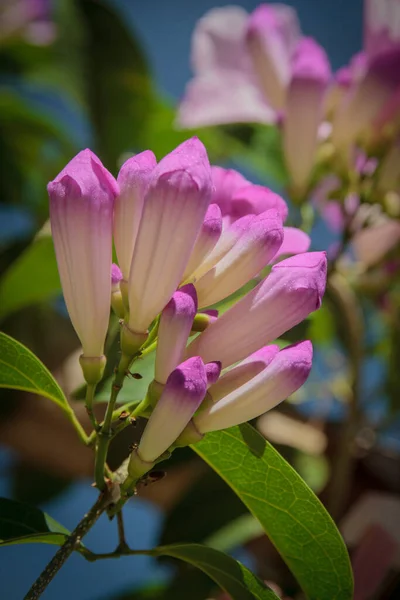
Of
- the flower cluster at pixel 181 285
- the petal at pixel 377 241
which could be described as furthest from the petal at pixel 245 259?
the petal at pixel 377 241

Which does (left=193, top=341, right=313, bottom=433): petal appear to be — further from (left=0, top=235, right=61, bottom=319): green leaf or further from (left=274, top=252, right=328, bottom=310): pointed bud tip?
(left=0, top=235, right=61, bottom=319): green leaf

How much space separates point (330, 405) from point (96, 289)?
0.94 m

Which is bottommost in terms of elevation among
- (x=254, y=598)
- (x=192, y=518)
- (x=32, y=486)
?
(x=32, y=486)

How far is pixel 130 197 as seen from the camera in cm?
32

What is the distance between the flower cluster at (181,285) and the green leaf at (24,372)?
0.03 meters

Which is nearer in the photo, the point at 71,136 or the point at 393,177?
the point at 393,177

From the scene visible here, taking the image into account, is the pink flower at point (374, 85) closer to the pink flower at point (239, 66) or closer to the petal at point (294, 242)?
the pink flower at point (239, 66)

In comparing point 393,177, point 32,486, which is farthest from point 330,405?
point 393,177

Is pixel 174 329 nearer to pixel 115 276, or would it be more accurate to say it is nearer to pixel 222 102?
pixel 115 276

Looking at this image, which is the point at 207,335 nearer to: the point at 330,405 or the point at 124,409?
the point at 124,409

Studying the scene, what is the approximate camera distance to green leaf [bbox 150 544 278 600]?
38 centimetres

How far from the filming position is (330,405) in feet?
3.97

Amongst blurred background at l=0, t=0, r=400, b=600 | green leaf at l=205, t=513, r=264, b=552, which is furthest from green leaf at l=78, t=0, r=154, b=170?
green leaf at l=205, t=513, r=264, b=552

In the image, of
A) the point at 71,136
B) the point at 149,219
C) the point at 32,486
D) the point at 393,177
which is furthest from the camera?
the point at 71,136
